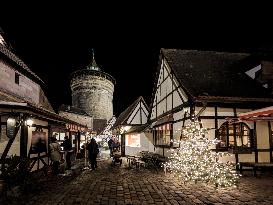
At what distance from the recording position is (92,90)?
186ft

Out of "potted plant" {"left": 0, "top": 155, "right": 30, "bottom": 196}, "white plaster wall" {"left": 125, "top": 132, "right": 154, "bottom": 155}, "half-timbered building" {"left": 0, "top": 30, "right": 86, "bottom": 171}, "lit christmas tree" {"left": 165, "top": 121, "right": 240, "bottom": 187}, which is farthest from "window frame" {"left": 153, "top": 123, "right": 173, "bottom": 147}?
"potted plant" {"left": 0, "top": 155, "right": 30, "bottom": 196}

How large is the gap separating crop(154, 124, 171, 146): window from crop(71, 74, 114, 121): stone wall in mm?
38303

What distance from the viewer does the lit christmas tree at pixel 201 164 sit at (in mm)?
9922

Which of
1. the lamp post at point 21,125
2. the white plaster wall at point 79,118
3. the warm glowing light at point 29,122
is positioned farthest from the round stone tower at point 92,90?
the lamp post at point 21,125

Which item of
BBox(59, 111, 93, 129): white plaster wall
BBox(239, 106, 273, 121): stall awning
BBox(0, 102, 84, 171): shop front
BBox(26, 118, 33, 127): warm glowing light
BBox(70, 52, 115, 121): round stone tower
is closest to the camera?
BBox(0, 102, 84, 171): shop front

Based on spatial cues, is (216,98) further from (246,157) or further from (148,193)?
(148,193)

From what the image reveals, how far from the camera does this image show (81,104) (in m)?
58.0

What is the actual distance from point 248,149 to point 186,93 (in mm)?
3976

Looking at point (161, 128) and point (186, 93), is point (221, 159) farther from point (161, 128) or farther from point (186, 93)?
point (161, 128)

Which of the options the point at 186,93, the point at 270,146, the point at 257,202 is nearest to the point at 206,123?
the point at 186,93

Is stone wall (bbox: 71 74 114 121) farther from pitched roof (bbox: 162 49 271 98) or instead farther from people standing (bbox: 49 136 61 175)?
people standing (bbox: 49 136 61 175)

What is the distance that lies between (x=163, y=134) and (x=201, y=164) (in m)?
7.51

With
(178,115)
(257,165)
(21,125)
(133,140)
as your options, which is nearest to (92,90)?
(133,140)

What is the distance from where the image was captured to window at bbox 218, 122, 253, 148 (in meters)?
13.4
